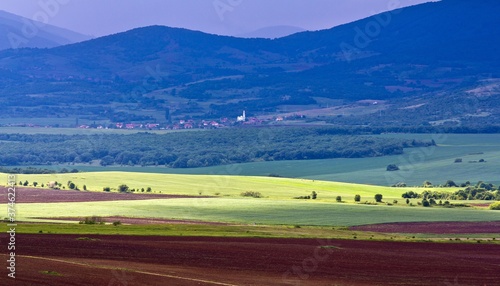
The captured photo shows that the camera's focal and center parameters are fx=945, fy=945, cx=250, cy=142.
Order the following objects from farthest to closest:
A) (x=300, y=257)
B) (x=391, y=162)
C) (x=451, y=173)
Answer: (x=391, y=162) < (x=451, y=173) < (x=300, y=257)

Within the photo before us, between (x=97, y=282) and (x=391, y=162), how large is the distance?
374 ft

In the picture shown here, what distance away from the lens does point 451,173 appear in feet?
410

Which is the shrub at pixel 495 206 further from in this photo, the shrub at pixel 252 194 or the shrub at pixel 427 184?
the shrub at pixel 427 184

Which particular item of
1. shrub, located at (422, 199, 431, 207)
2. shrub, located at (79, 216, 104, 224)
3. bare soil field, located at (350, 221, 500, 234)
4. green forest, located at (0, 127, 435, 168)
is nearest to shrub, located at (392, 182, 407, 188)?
shrub, located at (422, 199, 431, 207)

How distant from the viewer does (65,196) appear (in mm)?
81250

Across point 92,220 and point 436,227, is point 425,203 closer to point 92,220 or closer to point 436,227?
point 436,227

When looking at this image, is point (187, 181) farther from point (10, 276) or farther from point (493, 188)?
point (10, 276)

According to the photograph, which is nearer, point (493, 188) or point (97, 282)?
point (97, 282)

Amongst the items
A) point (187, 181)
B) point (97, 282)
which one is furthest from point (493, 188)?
point (97, 282)

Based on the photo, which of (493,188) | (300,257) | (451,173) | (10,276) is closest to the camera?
(10,276)

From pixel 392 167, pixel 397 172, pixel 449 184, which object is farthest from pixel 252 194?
pixel 392 167

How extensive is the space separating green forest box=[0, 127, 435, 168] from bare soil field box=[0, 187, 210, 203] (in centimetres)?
5679

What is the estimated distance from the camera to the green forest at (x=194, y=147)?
15225 centimetres

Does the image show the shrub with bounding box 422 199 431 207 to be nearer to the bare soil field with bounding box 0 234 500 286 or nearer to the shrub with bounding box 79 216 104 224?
the shrub with bounding box 79 216 104 224
